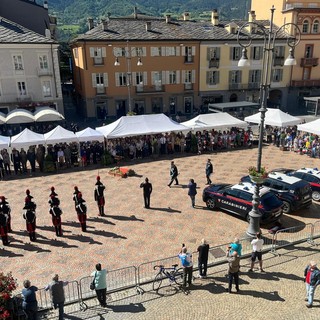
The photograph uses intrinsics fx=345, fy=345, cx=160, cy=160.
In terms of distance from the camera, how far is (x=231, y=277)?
382 inches

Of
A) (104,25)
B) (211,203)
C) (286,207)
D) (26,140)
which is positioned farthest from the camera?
(104,25)

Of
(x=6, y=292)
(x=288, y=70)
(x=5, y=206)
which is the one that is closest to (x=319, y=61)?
(x=288, y=70)

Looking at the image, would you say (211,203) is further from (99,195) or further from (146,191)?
(99,195)

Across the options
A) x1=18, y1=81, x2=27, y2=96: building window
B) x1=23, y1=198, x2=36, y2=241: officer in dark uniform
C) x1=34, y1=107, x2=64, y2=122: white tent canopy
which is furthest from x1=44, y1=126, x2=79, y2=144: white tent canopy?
x1=18, y1=81, x2=27, y2=96: building window

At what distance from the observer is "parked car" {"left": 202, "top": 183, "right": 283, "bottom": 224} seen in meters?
13.5

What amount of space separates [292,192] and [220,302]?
709 cm

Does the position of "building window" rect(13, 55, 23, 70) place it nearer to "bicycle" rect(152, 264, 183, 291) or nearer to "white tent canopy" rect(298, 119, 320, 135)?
"white tent canopy" rect(298, 119, 320, 135)

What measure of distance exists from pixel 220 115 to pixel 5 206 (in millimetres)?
18731

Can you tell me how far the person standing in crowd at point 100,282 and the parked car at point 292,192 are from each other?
905 centimetres

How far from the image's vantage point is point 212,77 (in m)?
42.2

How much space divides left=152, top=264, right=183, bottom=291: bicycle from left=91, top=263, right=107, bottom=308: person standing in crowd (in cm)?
153

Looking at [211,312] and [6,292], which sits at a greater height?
[6,292]

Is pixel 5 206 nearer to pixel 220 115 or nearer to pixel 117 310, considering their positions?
Answer: pixel 117 310

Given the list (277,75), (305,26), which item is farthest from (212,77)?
(305,26)
